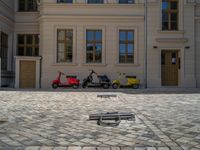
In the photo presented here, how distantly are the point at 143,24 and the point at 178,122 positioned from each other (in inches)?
722

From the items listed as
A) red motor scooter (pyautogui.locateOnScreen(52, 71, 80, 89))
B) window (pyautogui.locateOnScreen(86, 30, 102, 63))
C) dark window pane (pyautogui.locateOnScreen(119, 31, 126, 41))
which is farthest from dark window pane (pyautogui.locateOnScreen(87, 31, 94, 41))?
red motor scooter (pyautogui.locateOnScreen(52, 71, 80, 89))

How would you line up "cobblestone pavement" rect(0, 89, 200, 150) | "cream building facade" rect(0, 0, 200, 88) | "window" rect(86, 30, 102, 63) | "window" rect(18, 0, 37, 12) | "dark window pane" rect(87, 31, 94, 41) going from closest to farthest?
"cobblestone pavement" rect(0, 89, 200, 150)
"cream building facade" rect(0, 0, 200, 88)
"window" rect(86, 30, 102, 63)
"dark window pane" rect(87, 31, 94, 41)
"window" rect(18, 0, 37, 12)

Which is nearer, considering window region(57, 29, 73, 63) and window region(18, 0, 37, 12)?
window region(57, 29, 73, 63)

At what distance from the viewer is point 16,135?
6367mm

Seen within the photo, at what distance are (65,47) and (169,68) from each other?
7.87 meters

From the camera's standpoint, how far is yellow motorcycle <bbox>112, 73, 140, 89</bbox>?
80.2 feet

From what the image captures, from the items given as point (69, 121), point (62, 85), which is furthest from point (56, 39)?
point (69, 121)

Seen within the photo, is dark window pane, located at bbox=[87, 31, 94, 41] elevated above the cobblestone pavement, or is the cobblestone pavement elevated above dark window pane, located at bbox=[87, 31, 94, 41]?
dark window pane, located at bbox=[87, 31, 94, 41]

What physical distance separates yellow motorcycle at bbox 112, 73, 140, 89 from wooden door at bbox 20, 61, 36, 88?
612 cm

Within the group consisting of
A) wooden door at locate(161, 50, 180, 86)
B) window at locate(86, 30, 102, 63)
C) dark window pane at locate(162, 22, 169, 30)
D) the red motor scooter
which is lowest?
the red motor scooter

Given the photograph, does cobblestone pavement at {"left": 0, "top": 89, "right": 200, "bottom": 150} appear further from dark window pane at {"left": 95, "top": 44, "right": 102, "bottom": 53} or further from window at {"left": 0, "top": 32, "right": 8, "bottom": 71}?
window at {"left": 0, "top": 32, "right": 8, "bottom": 71}

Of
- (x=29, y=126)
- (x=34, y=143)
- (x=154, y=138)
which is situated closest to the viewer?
(x=34, y=143)

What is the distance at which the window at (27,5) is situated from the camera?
28.8m

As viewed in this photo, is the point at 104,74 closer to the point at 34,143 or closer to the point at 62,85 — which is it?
the point at 62,85
